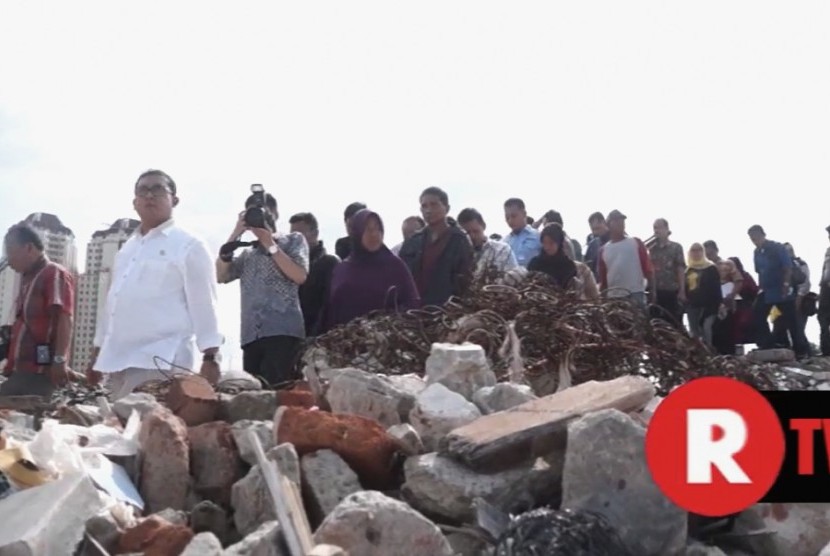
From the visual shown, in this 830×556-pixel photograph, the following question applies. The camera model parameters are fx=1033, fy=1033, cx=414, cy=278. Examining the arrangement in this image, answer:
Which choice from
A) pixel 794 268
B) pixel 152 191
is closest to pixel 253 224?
pixel 152 191

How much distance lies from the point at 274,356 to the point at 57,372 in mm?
1180

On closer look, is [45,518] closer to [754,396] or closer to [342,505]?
A: [342,505]

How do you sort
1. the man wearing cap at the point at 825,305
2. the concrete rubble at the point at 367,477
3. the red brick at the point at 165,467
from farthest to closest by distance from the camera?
the man wearing cap at the point at 825,305 → the red brick at the point at 165,467 → the concrete rubble at the point at 367,477

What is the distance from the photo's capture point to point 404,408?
386cm

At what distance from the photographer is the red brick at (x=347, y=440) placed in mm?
3344

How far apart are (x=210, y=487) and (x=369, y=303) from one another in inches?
93.6

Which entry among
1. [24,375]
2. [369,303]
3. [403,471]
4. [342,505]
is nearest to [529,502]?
[403,471]

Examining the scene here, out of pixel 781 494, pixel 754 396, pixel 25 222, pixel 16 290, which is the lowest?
pixel 781 494

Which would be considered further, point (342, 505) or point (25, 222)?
point (25, 222)

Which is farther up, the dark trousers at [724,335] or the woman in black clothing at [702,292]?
the woman in black clothing at [702,292]

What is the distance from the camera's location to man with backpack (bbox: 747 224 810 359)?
33.8 feet

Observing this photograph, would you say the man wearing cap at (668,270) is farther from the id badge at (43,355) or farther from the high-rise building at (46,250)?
the id badge at (43,355)

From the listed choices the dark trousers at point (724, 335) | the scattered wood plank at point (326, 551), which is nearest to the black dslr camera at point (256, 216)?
the scattered wood plank at point (326, 551)

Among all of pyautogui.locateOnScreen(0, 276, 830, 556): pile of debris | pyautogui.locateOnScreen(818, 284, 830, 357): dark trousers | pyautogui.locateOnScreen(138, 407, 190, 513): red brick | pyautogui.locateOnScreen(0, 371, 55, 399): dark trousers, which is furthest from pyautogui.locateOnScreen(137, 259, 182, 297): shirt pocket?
pyautogui.locateOnScreen(818, 284, 830, 357): dark trousers
